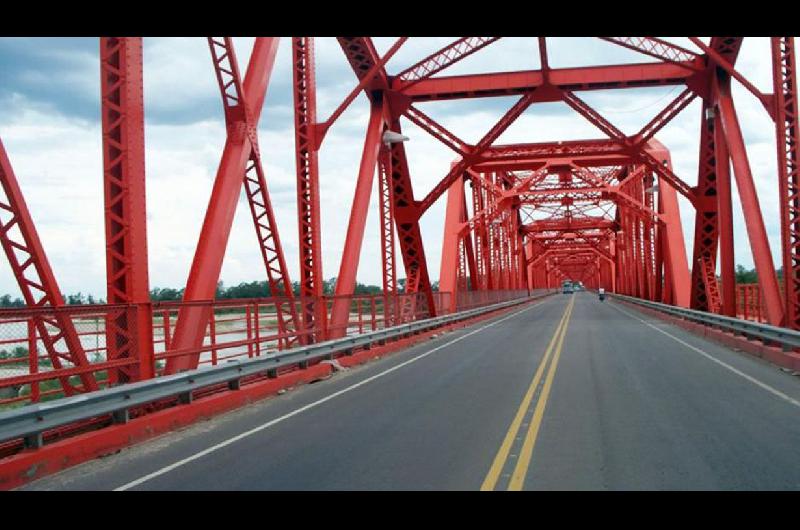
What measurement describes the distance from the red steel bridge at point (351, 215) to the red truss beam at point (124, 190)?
0.08ft

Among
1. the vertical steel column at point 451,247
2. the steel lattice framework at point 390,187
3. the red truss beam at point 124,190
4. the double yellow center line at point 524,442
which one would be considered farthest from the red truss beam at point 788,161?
the vertical steel column at point 451,247

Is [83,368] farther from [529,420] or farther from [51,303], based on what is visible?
[529,420]

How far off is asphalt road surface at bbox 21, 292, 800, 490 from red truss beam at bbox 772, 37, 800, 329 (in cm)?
202

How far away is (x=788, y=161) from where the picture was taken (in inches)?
743

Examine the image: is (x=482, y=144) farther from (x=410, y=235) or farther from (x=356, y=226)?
(x=356, y=226)

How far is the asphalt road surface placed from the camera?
25.0 feet

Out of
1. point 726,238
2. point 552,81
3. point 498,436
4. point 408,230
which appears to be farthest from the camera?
point 408,230

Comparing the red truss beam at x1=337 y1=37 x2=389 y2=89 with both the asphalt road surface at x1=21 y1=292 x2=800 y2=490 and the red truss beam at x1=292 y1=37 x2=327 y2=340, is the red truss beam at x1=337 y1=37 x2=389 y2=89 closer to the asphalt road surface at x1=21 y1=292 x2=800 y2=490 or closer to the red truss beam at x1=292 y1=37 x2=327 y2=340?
the red truss beam at x1=292 y1=37 x2=327 y2=340

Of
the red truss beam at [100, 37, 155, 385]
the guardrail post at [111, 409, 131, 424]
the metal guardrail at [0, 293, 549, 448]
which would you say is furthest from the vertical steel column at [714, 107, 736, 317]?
the guardrail post at [111, 409, 131, 424]

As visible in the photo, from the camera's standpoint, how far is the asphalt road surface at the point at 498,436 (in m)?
7.61

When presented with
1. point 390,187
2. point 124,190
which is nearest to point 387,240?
point 390,187

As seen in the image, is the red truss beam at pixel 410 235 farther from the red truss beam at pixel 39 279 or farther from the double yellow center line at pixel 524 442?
the red truss beam at pixel 39 279

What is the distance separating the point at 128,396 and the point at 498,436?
180 inches
